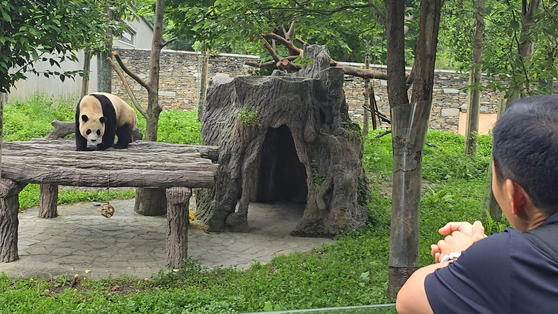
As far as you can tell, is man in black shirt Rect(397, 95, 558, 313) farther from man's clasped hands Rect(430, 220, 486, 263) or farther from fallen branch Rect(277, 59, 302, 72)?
fallen branch Rect(277, 59, 302, 72)

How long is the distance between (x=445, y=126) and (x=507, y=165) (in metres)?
15.9

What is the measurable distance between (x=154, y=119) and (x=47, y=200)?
6.95 ft

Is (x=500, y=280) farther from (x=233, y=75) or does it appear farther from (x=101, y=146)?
(x=233, y=75)

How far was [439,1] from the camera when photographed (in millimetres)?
4398

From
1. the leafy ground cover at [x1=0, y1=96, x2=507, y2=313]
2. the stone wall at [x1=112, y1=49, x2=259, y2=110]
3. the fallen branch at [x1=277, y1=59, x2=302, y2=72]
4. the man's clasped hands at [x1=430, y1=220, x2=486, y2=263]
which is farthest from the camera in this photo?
the stone wall at [x1=112, y1=49, x2=259, y2=110]

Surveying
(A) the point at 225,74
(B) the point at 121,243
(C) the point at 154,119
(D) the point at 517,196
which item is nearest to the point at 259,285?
(B) the point at 121,243

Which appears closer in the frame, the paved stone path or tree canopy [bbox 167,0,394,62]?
tree canopy [bbox 167,0,394,62]

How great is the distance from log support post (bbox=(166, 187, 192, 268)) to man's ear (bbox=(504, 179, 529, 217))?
467 centimetres

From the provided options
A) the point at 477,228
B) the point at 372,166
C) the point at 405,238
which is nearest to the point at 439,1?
the point at 405,238

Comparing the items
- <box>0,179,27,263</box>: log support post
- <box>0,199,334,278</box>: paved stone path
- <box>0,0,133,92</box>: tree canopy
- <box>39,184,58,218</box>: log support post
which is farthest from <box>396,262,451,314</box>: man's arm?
<box>39,184,58,218</box>: log support post

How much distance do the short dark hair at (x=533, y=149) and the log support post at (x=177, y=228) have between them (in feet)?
15.4

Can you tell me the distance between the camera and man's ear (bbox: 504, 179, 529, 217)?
120cm

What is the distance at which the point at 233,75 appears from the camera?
53.5 ft

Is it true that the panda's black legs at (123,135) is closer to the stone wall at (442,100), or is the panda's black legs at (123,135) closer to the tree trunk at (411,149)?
the tree trunk at (411,149)
